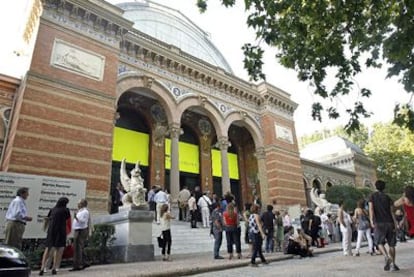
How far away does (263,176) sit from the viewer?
65.8 ft

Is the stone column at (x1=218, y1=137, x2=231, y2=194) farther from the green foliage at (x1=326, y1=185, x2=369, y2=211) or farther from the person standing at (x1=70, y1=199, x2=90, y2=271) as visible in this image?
the green foliage at (x1=326, y1=185, x2=369, y2=211)

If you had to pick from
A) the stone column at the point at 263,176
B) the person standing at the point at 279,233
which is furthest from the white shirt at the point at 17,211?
the stone column at the point at 263,176

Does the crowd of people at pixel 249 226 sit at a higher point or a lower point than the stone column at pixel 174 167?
lower

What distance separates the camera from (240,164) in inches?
902

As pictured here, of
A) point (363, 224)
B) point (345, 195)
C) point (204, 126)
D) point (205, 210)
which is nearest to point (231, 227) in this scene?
point (363, 224)

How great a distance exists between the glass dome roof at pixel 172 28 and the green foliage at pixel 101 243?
16.2 meters

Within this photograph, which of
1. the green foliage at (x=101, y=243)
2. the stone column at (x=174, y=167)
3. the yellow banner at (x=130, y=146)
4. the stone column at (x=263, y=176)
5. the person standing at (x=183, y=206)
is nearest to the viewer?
the green foliage at (x=101, y=243)

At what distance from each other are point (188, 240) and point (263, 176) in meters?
9.86

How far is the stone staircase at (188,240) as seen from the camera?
10.4 m

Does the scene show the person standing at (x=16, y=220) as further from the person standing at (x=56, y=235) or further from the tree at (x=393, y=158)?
the tree at (x=393, y=158)

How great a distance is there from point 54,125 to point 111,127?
222 cm

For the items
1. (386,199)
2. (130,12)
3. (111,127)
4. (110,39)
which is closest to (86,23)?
(110,39)

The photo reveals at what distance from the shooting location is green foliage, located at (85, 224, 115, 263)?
8.23 meters

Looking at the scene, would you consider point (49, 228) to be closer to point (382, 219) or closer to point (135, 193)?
point (135, 193)
